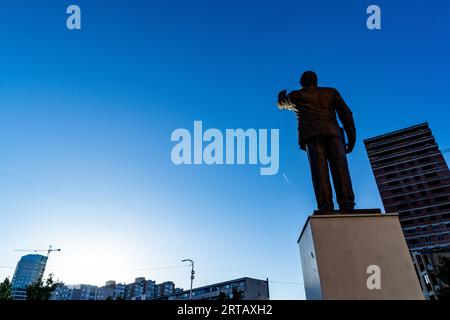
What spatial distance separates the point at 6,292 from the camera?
33.2m

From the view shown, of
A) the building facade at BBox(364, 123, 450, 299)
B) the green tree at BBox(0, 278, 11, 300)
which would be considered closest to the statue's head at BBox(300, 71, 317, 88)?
the green tree at BBox(0, 278, 11, 300)

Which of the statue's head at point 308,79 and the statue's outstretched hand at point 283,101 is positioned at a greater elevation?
the statue's head at point 308,79

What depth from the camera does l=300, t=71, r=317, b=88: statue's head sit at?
Answer: 15.5 feet

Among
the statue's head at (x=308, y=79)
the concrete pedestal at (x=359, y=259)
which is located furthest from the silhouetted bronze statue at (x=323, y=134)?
the concrete pedestal at (x=359, y=259)

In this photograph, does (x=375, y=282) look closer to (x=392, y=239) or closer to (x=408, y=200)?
(x=392, y=239)

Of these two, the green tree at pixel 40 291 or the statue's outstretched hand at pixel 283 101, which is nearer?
the statue's outstretched hand at pixel 283 101

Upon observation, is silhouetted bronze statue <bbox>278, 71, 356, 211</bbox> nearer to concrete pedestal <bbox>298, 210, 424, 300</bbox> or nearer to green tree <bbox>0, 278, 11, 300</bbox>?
concrete pedestal <bbox>298, 210, 424, 300</bbox>

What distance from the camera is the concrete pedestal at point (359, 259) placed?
2627 millimetres

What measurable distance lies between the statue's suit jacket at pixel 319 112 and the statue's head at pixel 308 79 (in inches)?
5.1

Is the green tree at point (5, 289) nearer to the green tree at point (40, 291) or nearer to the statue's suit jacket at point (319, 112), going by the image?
the green tree at point (40, 291)

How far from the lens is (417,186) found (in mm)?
76312
